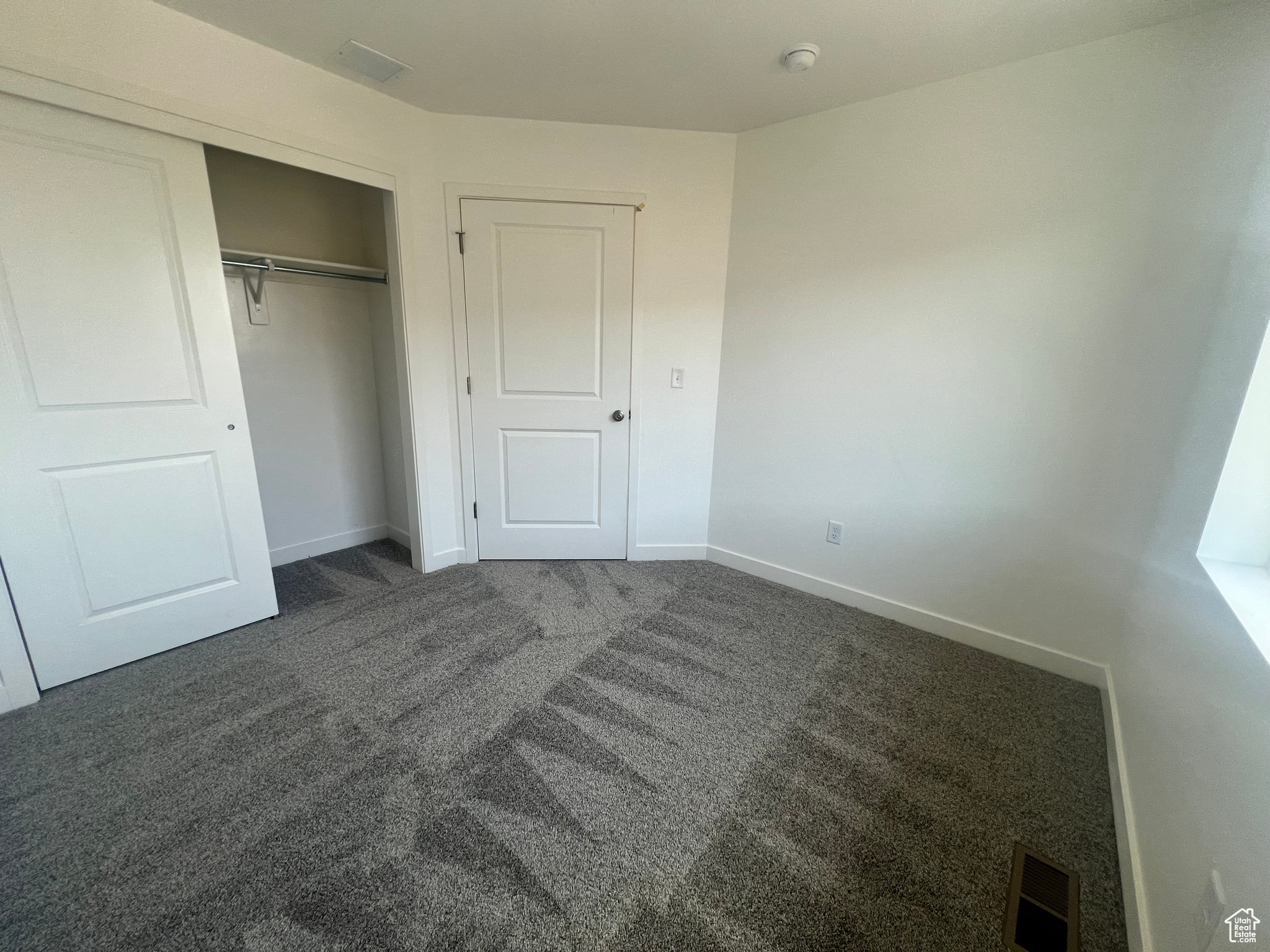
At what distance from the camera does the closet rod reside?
8.03ft

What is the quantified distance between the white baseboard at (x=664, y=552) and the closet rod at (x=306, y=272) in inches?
88.6

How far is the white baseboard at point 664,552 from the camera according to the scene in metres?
3.14

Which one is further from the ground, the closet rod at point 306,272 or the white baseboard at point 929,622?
the closet rod at point 306,272

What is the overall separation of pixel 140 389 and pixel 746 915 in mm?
2701

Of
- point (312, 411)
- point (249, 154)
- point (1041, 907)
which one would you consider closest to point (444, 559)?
point (312, 411)

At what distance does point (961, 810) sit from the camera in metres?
1.44

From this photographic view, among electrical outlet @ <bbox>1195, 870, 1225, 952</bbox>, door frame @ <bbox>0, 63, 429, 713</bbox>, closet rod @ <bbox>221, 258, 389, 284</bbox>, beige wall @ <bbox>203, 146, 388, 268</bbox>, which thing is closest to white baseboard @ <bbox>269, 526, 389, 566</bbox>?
door frame @ <bbox>0, 63, 429, 713</bbox>

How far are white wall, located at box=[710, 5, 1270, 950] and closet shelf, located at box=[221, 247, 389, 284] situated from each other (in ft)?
6.91

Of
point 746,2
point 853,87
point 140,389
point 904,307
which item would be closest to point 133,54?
point 140,389

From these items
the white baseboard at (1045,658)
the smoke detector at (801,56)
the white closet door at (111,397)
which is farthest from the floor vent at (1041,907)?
the white closet door at (111,397)

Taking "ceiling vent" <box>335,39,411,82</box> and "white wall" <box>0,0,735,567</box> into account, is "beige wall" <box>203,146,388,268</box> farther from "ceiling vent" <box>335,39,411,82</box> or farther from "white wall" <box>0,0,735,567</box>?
"ceiling vent" <box>335,39,411,82</box>

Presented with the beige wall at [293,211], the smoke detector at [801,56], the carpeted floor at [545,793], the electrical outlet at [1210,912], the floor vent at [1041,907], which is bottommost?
the carpeted floor at [545,793]

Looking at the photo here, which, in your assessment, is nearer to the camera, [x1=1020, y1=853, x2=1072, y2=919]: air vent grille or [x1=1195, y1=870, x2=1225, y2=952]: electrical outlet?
[x1=1195, y1=870, x2=1225, y2=952]: electrical outlet

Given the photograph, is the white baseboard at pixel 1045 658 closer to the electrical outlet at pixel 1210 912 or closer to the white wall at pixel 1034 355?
the white wall at pixel 1034 355
